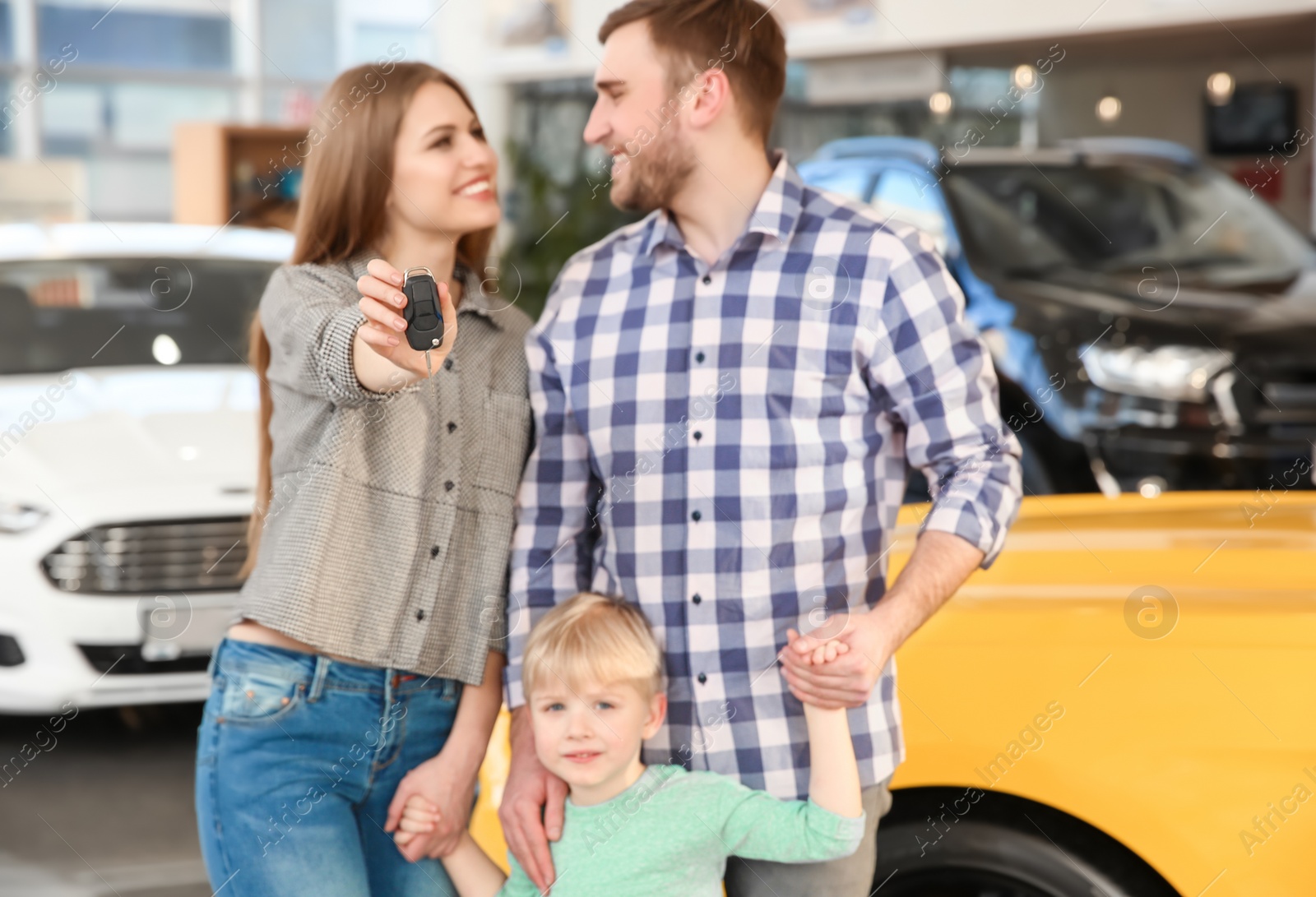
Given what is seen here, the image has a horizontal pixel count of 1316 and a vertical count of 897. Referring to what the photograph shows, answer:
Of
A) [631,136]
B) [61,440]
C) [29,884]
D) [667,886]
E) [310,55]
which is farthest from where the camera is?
[310,55]

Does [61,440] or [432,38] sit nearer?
[61,440]

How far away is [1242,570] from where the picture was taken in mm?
2018

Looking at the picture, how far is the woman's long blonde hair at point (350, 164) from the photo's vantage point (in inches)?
71.5

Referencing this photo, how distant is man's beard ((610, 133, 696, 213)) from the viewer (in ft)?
5.98

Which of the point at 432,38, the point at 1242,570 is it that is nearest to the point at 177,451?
the point at 1242,570

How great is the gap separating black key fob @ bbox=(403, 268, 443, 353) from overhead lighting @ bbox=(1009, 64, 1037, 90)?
9585 millimetres

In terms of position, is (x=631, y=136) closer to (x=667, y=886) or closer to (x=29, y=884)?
(x=667, y=886)

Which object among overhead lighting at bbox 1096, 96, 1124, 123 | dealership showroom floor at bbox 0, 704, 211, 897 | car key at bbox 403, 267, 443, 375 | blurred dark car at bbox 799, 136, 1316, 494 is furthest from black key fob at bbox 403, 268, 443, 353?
overhead lighting at bbox 1096, 96, 1124, 123

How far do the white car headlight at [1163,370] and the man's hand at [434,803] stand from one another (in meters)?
3.88

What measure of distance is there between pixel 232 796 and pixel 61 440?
2.68 metres

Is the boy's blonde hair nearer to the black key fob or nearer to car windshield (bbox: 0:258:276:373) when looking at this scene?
the black key fob

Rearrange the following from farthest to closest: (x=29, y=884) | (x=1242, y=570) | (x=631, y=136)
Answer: (x=29, y=884) < (x=1242, y=570) < (x=631, y=136)

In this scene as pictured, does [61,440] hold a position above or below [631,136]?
below

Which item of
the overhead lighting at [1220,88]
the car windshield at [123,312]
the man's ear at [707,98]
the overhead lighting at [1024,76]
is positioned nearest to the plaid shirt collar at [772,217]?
the man's ear at [707,98]
